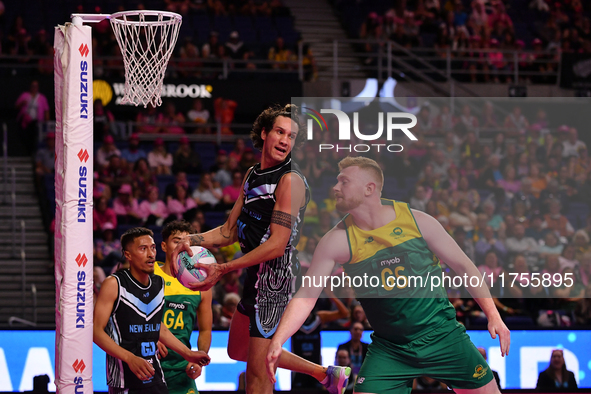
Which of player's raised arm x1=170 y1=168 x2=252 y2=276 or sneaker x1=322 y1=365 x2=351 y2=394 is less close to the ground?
player's raised arm x1=170 y1=168 x2=252 y2=276

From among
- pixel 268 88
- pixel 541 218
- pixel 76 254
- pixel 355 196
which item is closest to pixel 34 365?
pixel 76 254

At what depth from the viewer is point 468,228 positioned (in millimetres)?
7156

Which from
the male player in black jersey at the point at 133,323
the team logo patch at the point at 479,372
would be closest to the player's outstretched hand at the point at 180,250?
the male player in black jersey at the point at 133,323

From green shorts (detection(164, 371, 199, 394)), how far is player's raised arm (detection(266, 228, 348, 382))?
5.05 feet

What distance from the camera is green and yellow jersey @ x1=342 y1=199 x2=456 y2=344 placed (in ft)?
17.8

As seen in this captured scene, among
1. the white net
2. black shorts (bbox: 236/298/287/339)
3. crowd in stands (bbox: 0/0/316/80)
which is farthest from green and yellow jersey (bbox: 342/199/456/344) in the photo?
crowd in stands (bbox: 0/0/316/80)

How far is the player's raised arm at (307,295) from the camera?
4.99 m

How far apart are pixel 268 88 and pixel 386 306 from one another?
35.0 ft

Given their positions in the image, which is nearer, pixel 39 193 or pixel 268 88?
pixel 39 193

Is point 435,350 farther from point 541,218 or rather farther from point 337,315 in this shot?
point 337,315

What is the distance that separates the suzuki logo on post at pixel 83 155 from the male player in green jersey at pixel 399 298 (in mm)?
1830

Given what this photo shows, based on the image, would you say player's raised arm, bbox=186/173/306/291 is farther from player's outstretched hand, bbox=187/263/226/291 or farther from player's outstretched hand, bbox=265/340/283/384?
player's outstretched hand, bbox=265/340/283/384

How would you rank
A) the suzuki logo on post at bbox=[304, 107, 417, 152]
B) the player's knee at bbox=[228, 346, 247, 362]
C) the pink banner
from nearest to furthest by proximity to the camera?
the pink banner → the player's knee at bbox=[228, 346, 247, 362] → the suzuki logo on post at bbox=[304, 107, 417, 152]

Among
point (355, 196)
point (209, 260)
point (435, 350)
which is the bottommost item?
point (435, 350)
